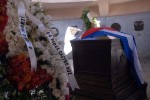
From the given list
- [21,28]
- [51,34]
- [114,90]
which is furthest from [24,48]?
[114,90]

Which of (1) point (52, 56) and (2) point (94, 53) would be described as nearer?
(1) point (52, 56)

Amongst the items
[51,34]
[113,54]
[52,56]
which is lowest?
[113,54]

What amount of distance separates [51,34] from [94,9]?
7.55 meters

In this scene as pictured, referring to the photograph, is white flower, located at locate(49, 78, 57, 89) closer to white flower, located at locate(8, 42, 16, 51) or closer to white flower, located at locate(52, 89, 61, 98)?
white flower, located at locate(52, 89, 61, 98)

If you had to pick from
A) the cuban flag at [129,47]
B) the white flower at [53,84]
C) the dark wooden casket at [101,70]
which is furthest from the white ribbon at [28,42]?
the cuban flag at [129,47]

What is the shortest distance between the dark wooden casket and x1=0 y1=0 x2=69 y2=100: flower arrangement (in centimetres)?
171

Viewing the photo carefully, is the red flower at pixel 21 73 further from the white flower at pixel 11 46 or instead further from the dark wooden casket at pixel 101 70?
the dark wooden casket at pixel 101 70

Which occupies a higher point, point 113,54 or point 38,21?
point 38,21

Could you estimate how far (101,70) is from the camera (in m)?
2.95

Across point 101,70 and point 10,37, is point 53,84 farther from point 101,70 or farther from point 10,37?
point 101,70

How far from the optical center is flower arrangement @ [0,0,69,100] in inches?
40.1

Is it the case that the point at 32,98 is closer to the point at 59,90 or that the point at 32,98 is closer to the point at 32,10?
the point at 59,90

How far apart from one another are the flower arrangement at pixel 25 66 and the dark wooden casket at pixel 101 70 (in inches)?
67.2

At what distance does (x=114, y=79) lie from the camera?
2.91 m
